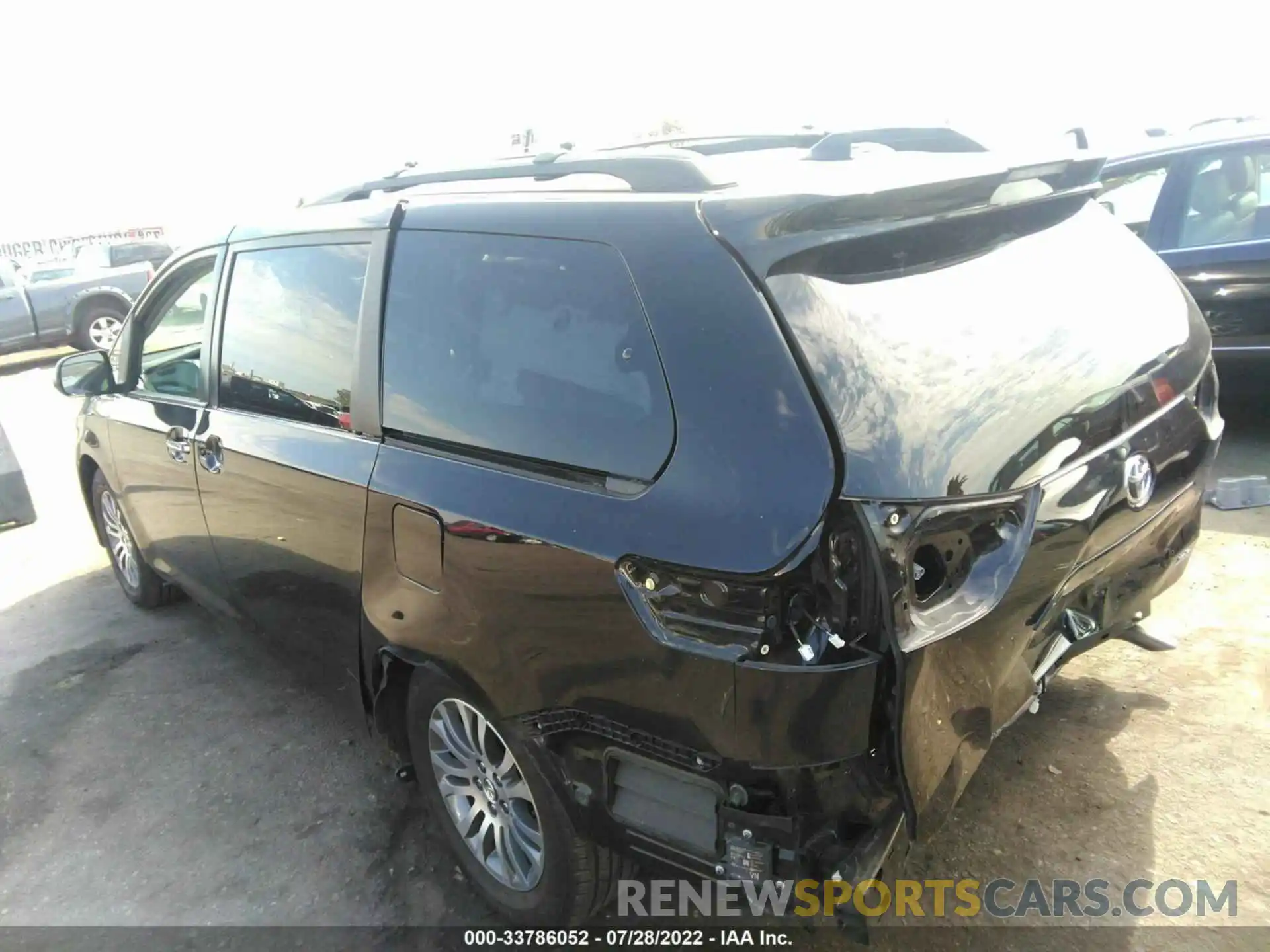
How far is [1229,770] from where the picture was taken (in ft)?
9.20

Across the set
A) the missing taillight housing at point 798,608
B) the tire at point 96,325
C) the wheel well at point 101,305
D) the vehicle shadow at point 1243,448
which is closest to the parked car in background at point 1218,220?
the vehicle shadow at point 1243,448

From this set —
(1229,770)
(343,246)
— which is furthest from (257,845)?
(1229,770)

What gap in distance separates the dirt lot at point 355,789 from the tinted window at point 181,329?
1028 mm

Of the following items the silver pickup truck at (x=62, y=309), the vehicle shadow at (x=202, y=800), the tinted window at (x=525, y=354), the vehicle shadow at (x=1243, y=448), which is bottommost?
the vehicle shadow at (x=202, y=800)

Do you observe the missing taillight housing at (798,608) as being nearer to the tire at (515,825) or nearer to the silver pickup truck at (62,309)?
the tire at (515,825)

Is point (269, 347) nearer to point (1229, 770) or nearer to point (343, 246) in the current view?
point (343, 246)

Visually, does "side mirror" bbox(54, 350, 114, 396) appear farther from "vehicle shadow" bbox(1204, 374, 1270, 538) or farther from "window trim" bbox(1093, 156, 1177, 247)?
"window trim" bbox(1093, 156, 1177, 247)

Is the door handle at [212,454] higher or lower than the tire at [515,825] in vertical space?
higher

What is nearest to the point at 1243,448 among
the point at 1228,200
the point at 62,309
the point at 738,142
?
the point at 1228,200

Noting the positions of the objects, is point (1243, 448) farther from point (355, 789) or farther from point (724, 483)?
point (355, 789)

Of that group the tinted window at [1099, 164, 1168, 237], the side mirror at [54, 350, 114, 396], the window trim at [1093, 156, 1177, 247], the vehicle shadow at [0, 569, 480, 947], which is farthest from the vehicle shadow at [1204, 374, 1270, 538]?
the side mirror at [54, 350, 114, 396]

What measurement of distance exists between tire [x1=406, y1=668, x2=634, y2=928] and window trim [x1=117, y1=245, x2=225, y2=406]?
156 centimetres

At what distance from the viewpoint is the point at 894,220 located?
6.41ft

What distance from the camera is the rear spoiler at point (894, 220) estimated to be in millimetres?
1812
